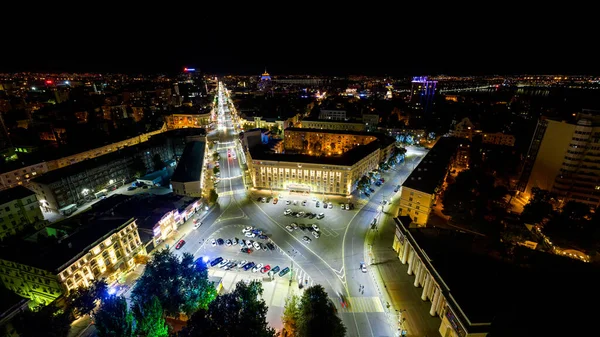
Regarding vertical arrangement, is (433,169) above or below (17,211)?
above

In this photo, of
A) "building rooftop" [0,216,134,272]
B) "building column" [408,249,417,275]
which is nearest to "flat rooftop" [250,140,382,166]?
"building column" [408,249,417,275]

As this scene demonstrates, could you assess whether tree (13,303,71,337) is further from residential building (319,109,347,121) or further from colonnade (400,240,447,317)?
residential building (319,109,347,121)

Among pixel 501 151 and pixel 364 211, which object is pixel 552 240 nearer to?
pixel 364 211

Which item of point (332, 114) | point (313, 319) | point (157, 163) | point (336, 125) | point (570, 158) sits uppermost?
point (570, 158)

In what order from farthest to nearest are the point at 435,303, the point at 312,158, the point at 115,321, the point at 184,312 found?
1. the point at 312,158
2. the point at 184,312
3. the point at 435,303
4. the point at 115,321

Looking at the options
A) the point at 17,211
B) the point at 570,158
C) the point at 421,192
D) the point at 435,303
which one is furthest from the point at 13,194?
the point at 570,158

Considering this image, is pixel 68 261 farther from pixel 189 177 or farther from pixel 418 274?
pixel 418 274
